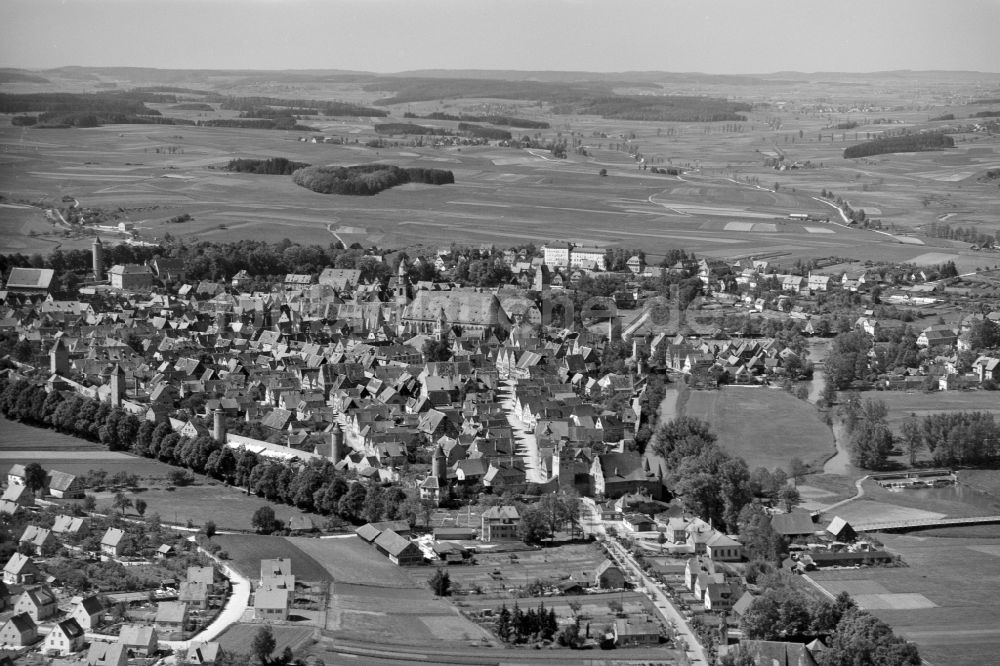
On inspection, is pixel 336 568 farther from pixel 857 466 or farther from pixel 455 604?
pixel 857 466

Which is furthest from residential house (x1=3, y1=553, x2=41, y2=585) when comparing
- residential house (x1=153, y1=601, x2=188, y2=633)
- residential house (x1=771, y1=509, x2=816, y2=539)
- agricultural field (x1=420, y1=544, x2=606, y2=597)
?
residential house (x1=771, y1=509, x2=816, y2=539)

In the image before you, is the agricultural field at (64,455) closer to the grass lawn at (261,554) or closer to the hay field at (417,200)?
the grass lawn at (261,554)

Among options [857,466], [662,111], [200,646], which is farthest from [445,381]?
[662,111]

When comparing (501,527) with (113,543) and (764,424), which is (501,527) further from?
(764,424)

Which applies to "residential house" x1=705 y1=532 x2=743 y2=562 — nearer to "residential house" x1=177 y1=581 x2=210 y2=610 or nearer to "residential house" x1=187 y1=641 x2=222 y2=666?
"residential house" x1=177 y1=581 x2=210 y2=610

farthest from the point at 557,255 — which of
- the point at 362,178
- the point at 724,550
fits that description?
the point at 724,550

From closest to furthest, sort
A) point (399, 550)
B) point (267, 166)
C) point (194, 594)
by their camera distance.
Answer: point (194, 594) → point (399, 550) → point (267, 166)

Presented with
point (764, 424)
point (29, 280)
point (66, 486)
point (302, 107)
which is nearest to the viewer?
point (66, 486)
